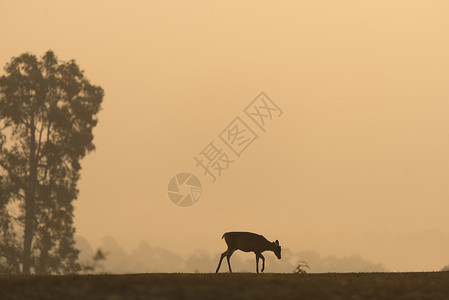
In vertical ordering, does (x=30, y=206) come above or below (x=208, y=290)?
above

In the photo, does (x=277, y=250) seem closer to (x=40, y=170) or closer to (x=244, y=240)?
(x=244, y=240)

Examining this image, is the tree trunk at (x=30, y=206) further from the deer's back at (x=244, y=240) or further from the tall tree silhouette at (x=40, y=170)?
the deer's back at (x=244, y=240)

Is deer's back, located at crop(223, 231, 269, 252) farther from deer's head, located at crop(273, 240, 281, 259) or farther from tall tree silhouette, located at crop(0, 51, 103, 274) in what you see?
tall tree silhouette, located at crop(0, 51, 103, 274)

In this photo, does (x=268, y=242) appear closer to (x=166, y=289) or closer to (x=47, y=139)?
(x=166, y=289)

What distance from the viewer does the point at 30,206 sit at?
47.0 metres

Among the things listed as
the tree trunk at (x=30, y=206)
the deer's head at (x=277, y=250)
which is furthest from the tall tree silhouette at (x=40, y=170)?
the deer's head at (x=277, y=250)

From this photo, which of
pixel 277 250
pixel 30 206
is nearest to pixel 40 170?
pixel 30 206

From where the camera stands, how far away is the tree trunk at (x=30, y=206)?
46.7 m

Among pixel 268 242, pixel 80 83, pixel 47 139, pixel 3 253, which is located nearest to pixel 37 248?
pixel 3 253

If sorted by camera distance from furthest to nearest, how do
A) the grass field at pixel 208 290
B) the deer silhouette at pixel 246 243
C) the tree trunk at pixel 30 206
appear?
the tree trunk at pixel 30 206 < the deer silhouette at pixel 246 243 < the grass field at pixel 208 290

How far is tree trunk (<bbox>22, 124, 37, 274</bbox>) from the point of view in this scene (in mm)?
46656

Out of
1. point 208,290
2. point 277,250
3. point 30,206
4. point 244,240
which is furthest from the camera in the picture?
point 30,206

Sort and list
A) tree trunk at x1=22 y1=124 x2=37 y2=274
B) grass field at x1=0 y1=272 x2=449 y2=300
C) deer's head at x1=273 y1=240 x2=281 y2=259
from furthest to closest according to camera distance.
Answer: tree trunk at x1=22 y1=124 x2=37 y2=274, deer's head at x1=273 y1=240 x2=281 y2=259, grass field at x1=0 y1=272 x2=449 y2=300

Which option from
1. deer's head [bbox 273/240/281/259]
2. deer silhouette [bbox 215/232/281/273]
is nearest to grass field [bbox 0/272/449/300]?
deer silhouette [bbox 215/232/281/273]
